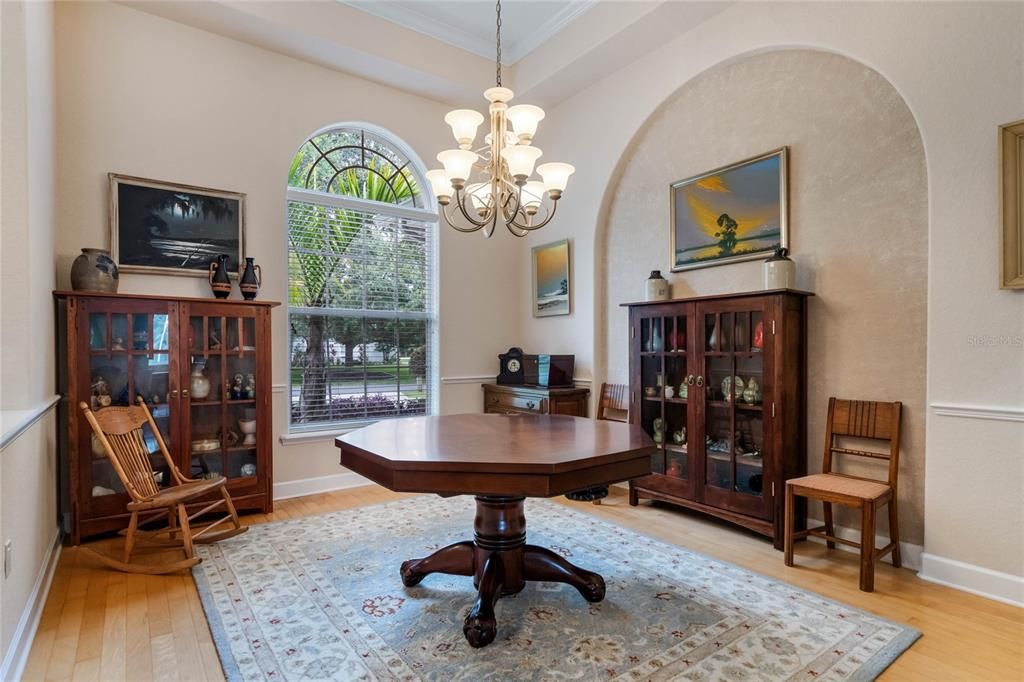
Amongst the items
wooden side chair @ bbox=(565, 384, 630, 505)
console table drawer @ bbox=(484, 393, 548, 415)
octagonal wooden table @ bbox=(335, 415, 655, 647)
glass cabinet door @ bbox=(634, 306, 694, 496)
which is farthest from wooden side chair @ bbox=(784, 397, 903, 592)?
console table drawer @ bbox=(484, 393, 548, 415)

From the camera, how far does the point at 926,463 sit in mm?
2723

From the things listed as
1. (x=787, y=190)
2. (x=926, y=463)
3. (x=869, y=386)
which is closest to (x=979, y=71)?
(x=787, y=190)

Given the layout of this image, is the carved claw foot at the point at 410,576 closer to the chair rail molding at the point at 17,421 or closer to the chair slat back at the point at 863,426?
the chair rail molding at the point at 17,421

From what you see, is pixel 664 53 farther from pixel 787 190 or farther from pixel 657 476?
pixel 657 476

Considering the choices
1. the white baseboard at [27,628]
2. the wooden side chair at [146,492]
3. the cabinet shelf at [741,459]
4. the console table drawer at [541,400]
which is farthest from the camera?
the console table drawer at [541,400]

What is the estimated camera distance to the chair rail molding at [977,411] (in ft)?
7.96

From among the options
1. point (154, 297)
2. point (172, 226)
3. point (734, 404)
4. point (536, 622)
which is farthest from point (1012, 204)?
point (172, 226)

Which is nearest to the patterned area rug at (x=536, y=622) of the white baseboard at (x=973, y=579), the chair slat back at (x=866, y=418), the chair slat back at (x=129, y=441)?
the chair slat back at (x=129, y=441)

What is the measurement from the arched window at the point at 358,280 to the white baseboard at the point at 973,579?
3.76m

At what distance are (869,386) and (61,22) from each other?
5388mm

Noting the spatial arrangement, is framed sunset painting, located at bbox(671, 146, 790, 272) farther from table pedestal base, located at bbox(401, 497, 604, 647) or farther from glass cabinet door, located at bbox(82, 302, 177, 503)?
glass cabinet door, located at bbox(82, 302, 177, 503)

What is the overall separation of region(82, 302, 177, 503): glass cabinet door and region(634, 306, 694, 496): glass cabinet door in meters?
3.18

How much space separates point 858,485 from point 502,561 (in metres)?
1.89

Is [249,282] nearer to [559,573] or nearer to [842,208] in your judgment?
[559,573]
